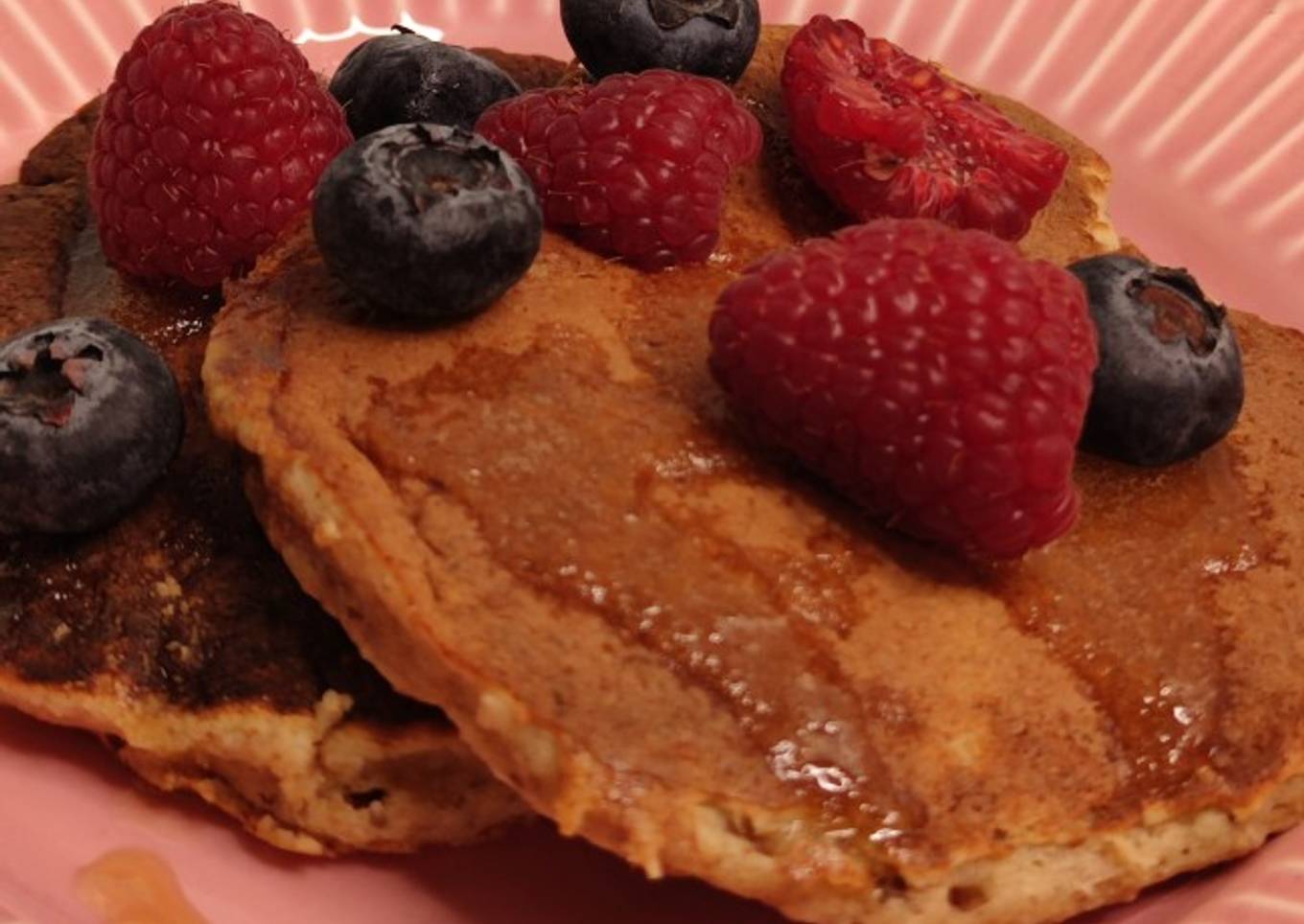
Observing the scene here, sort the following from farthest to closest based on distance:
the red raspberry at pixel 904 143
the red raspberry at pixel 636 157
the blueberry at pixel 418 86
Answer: the blueberry at pixel 418 86
the red raspberry at pixel 904 143
the red raspberry at pixel 636 157

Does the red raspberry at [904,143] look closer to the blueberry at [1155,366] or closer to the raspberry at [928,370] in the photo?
the blueberry at [1155,366]

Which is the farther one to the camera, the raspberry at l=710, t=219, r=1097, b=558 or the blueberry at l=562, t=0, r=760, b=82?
the blueberry at l=562, t=0, r=760, b=82

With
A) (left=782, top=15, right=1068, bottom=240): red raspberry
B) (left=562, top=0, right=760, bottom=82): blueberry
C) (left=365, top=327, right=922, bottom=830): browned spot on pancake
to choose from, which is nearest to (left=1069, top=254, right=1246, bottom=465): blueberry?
(left=782, top=15, right=1068, bottom=240): red raspberry

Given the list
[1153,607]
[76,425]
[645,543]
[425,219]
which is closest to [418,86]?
[425,219]

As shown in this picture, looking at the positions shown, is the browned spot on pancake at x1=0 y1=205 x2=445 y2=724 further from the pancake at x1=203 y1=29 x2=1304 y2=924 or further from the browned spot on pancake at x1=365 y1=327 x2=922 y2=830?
the browned spot on pancake at x1=365 y1=327 x2=922 y2=830

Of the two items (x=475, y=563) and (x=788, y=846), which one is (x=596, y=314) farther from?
(x=788, y=846)

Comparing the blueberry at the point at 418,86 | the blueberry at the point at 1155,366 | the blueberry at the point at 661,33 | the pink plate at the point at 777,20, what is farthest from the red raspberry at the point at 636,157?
the pink plate at the point at 777,20
